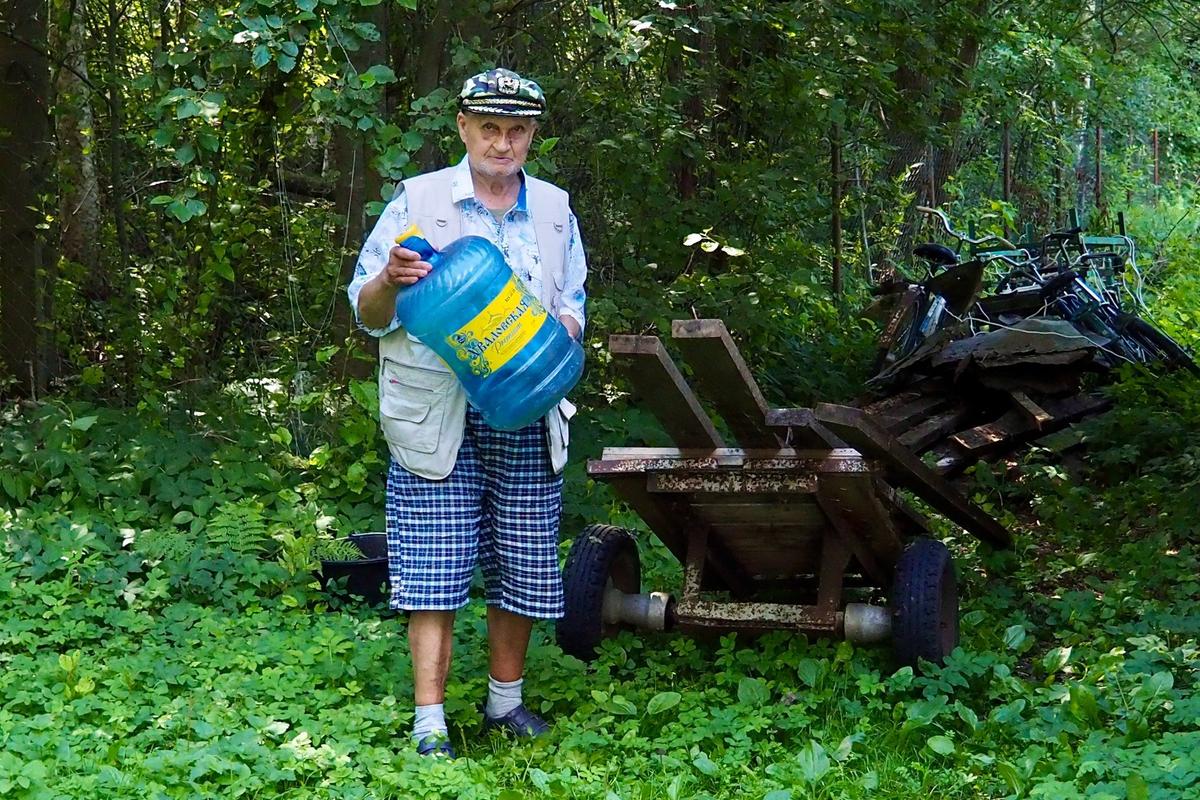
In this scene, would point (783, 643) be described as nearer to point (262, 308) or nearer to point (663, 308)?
point (663, 308)

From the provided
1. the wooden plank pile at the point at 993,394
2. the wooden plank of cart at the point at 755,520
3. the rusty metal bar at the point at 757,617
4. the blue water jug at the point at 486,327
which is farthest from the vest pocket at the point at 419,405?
the wooden plank pile at the point at 993,394

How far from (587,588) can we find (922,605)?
1.28m

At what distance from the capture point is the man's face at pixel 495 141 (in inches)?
166

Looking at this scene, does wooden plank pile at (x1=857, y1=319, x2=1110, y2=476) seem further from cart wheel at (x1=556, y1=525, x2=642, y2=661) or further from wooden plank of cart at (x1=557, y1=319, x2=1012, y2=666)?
cart wheel at (x1=556, y1=525, x2=642, y2=661)

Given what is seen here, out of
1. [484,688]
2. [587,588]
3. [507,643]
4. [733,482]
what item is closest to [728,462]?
[733,482]

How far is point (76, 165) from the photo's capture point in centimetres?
923

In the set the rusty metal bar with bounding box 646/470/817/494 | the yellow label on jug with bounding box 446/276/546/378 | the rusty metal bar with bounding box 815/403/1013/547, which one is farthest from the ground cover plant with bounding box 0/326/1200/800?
the yellow label on jug with bounding box 446/276/546/378

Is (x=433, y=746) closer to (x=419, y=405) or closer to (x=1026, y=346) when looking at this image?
(x=419, y=405)

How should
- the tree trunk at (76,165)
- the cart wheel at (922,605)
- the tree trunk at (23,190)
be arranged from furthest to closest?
the tree trunk at (76,165)
the tree trunk at (23,190)
the cart wheel at (922,605)

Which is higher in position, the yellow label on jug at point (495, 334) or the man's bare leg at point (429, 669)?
the yellow label on jug at point (495, 334)

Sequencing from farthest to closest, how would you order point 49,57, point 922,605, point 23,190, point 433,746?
point 23,190 → point 49,57 → point 922,605 → point 433,746

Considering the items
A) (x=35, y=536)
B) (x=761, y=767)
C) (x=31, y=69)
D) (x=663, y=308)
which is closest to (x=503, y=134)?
(x=761, y=767)

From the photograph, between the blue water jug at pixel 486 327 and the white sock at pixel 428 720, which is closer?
the blue water jug at pixel 486 327

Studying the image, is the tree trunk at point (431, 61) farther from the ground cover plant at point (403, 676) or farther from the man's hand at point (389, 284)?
the man's hand at point (389, 284)
